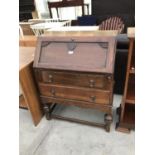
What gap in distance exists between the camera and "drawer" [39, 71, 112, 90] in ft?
4.31

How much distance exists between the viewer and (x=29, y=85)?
5.29ft

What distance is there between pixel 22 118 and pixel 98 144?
0.97 metres

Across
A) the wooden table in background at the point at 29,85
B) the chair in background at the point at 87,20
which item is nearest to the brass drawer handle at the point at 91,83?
the wooden table in background at the point at 29,85

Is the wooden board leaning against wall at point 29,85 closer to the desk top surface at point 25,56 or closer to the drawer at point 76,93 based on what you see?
the desk top surface at point 25,56

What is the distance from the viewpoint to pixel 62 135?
1.65 meters

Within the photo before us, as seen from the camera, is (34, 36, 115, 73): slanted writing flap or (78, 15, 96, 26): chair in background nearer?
(34, 36, 115, 73): slanted writing flap

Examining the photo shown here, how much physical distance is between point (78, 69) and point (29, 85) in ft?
1.95

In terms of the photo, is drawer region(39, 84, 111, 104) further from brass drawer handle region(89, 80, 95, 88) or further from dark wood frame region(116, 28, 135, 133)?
dark wood frame region(116, 28, 135, 133)

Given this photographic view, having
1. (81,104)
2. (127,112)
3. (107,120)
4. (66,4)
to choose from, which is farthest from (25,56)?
(66,4)

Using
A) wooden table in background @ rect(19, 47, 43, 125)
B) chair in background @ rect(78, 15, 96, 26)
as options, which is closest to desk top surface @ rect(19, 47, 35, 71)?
wooden table in background @ rect(19, 47, 43, 125)

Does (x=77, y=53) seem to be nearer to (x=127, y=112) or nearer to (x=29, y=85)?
(x=29, y=85)

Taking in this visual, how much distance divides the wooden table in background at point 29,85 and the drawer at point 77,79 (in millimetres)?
146
